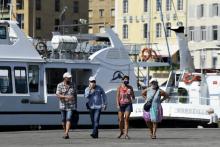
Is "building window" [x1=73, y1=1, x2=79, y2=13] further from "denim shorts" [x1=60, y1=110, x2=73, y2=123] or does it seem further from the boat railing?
"denim shorts" [x1=60, y1=110, x2=73, y2=123]

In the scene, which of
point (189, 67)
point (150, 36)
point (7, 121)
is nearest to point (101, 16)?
point (150, 36)

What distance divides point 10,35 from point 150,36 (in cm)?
5900

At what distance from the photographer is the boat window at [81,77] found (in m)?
35.2

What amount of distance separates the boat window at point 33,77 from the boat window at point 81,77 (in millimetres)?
1815

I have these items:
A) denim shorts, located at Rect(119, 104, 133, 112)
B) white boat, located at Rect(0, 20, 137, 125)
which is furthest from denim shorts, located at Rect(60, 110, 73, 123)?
white boat, located at Rect(0, 20, 137, 125)

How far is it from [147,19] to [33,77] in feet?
197

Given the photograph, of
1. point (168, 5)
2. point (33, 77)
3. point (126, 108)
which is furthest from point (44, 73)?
point (168, 5)

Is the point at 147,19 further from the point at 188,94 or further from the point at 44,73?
the point at 44,73

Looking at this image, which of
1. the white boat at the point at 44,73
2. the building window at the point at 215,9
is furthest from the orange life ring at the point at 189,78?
the building window at the point at 215,9

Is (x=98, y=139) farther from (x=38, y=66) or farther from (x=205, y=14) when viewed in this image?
(x=205, y=14)

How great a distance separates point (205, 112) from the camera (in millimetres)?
35750

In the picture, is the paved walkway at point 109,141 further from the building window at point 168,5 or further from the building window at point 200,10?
the building window at point 168,5

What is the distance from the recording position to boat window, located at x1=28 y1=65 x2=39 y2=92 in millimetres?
33625

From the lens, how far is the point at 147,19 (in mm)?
93250
